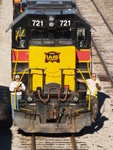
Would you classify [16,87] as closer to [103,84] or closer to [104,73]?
[103,84]

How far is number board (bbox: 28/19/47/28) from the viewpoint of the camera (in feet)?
44.7

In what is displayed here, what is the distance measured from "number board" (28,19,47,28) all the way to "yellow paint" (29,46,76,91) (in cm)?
60

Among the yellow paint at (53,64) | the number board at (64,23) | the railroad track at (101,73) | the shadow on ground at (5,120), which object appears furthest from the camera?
the railroad track at (101,73)

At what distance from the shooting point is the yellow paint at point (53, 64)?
542 inches

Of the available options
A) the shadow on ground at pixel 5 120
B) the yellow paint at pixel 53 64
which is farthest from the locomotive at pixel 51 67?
the shadow on ground at pixel 5 120

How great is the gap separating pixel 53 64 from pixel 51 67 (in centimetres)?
10

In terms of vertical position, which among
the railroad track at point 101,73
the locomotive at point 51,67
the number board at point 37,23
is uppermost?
the number board at point 37,23

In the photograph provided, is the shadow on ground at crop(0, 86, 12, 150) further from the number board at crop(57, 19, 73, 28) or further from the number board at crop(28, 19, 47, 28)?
the number board at crop(57, 19, 73, 28)

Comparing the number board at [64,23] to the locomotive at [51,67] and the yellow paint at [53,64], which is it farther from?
the yellow paint at [53,64]

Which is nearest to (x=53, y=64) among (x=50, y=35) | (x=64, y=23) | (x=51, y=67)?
(x=51, y=67)

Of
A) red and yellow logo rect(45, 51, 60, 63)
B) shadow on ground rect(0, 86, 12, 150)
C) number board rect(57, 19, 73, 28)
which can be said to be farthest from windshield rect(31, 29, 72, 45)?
shadow on ground rect(0, 86, 12, 150)

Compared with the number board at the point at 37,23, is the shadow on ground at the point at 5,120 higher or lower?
lower

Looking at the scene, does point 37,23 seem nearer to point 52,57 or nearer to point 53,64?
point 52,57

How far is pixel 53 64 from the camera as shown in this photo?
13.9 meters
